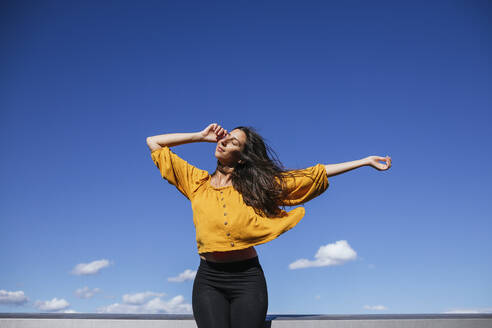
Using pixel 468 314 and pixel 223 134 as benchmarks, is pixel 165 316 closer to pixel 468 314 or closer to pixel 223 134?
pixel 223 134

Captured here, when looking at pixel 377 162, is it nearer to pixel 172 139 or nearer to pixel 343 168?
pixel 343 168

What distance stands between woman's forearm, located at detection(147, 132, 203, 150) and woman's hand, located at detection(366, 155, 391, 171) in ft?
3.91

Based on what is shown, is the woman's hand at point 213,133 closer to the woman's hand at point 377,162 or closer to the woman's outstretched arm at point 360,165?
the woman's outstretched arm at point 360,165

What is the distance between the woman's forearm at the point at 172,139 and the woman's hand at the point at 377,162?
1.19 metres

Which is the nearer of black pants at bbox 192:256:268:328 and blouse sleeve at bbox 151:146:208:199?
black pants at bbox 192:256:268:328

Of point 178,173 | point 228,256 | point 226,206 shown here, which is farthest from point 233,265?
point 178,173

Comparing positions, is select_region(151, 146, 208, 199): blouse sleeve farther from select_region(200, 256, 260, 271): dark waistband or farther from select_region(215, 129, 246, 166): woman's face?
select_region(200, 256, 260, 271): dark waistband

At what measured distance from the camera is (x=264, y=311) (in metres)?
2.40

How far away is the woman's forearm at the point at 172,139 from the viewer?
287 cm

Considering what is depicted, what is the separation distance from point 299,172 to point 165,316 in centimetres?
151

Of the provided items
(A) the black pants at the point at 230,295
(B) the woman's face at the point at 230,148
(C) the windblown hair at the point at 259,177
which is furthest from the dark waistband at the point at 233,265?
(B) the woman's face at the point at 230,148

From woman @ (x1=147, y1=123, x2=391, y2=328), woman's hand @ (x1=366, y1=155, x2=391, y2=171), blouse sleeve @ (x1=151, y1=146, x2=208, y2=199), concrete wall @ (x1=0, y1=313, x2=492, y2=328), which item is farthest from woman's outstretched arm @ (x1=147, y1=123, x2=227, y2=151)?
concrete wall @ (x1=0, y1=313, x2=492, y2=328)

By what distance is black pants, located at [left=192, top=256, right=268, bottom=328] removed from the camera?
7.62 feet

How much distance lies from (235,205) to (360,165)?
2.94ft
